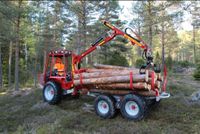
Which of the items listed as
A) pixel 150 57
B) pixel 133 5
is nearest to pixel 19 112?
pixel 150 57

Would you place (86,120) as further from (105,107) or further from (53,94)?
(53,94)

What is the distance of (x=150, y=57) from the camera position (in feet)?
30.7

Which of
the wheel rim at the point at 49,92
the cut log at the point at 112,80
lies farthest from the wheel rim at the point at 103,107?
the wheel rim at the point at 49,92

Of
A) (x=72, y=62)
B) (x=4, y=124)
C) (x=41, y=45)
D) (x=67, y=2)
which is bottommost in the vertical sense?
(x=4, y=124)

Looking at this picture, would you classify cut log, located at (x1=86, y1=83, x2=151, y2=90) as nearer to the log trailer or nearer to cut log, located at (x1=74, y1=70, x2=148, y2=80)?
the log trailer

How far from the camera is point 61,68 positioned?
38.7 feet

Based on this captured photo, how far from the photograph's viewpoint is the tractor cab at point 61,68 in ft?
37.8

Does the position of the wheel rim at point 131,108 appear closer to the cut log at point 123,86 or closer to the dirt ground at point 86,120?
the dirt ground at point 86,120

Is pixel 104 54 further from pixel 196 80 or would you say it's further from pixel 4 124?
pixel 4 124

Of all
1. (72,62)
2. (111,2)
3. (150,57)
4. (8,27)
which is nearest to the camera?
(150,57)

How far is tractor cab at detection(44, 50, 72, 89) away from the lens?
11.5m

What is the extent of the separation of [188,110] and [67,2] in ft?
52.3

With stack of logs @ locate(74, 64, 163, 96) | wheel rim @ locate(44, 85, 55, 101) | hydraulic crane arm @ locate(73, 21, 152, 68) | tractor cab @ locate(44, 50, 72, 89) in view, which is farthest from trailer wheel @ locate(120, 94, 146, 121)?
wheel rim @ locate(44, 85, 55, 101)

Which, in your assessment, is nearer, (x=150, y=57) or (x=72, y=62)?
(x=150, y=57)
